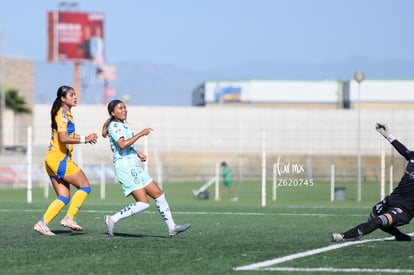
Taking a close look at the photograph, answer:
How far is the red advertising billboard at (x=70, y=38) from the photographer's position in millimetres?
94062

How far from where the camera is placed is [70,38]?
9444 centimetres

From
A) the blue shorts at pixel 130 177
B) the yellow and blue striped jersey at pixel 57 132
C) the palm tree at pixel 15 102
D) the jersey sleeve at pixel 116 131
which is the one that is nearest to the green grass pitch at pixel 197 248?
the blue shorts at pixel 130 177

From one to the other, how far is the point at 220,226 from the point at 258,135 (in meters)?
31.0

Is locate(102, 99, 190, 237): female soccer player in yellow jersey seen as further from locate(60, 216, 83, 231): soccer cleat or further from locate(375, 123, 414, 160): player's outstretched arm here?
locate(375, 123, 414, 160): player's outstretched arm

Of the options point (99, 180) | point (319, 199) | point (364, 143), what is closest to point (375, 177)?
point (364, 143)

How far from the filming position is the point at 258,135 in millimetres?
47688

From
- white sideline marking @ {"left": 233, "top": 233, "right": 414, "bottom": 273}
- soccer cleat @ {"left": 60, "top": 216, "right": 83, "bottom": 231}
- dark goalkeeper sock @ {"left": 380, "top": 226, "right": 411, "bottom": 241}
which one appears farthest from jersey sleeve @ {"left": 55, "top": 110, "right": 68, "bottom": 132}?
dark goalkeeper sock @ {"left": 380, "top": 226, "right": 411, "bottom": 241}

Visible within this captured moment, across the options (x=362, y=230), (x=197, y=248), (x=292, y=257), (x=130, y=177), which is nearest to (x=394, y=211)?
(x=362, y=230)

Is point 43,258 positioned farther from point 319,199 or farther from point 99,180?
point 99,180

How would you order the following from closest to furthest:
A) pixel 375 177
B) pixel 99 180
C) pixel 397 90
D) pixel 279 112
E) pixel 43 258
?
1. pixel 43 258
2. pixel 375 177
3. pixel 99 180
4. pixel 279 112
5. pixel 397 90

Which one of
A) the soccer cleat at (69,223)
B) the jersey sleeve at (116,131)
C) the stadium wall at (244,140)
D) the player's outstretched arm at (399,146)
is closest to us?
the player's outstretched arm at (399,146)

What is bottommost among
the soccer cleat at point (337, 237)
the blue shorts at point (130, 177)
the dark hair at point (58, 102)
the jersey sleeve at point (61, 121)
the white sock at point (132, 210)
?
the soccer cleat at point (337, 237)

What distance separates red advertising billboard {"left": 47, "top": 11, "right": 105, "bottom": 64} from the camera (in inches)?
3703

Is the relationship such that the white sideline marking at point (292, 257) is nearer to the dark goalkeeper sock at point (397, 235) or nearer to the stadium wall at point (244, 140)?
the dark goalkeeper sock at point (397, 235)
